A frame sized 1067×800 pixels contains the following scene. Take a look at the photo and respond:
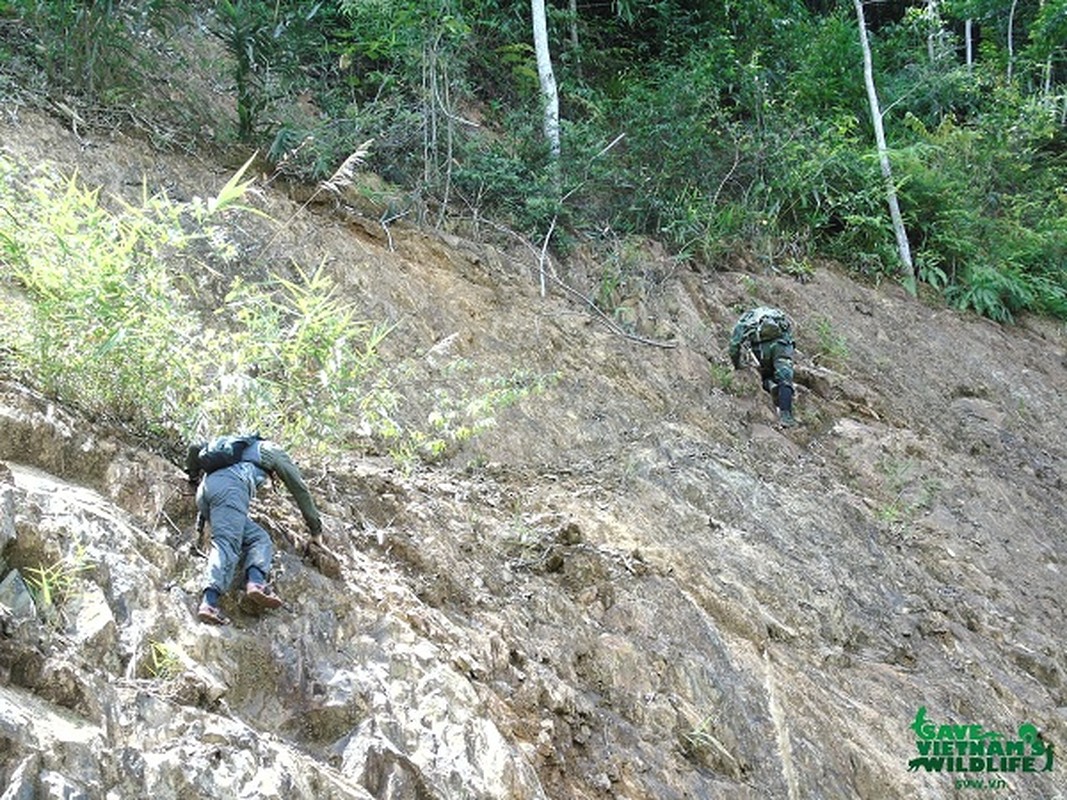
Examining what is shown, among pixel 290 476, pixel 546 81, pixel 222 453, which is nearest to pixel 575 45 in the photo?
pixel 546 81

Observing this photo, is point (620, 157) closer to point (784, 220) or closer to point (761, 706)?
point (784, 220)

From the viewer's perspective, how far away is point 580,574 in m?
6.55

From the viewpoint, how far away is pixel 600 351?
10242 millimetres

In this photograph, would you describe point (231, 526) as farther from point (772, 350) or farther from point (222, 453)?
point (772, 350)

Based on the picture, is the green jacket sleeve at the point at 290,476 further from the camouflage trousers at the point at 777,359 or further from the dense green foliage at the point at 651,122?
the camouflage trousers at the point at 777,359

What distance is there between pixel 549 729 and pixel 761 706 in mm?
1688

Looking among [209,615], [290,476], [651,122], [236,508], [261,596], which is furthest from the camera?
[651,122]

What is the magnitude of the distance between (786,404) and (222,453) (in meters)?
6.85

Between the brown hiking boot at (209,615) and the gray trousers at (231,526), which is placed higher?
the gray trousers at (231,526)

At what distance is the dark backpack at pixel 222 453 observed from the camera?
15.5 ft

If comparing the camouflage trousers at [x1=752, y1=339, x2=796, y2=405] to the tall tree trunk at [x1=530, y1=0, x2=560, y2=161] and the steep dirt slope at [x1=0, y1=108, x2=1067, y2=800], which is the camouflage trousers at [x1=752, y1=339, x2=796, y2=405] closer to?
the steep dirt slope at [x1=0, y1=108, x2=1067, y2=800]

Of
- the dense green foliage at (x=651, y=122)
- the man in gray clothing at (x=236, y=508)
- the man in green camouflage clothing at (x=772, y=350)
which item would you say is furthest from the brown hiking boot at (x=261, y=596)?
the man in green camouflage clothing at (x=772, y=350)

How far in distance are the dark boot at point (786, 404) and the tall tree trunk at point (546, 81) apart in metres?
3.84

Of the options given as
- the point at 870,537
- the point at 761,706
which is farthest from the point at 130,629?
the point at 870,537
